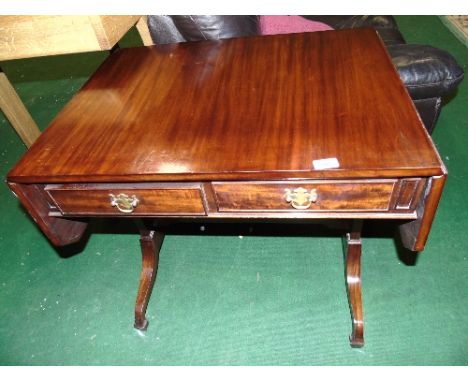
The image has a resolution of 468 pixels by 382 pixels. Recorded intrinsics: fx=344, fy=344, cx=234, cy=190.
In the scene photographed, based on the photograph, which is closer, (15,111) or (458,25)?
(15,111)

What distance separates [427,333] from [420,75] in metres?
0.93

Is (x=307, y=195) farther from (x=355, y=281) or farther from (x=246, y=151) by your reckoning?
(x=355, y=281)

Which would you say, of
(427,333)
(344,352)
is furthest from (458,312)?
(344,352)

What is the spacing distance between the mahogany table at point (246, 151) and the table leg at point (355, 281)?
344mm

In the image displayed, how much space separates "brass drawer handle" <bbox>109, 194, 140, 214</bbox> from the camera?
2.66 feet

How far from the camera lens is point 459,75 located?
4.29ft

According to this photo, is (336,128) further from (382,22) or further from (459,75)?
(382,22)

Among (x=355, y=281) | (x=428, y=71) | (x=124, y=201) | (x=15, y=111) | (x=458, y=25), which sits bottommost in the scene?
(x=458, y=25)

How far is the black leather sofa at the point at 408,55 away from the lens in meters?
1.29

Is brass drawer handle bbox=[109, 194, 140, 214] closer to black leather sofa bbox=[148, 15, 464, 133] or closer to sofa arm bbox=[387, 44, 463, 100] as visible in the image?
black leather sofa bbox=[148, 15, 464, 133]

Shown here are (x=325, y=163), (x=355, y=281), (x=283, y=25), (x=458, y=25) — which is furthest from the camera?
(x=458, y=25)

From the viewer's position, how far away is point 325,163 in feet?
2.25

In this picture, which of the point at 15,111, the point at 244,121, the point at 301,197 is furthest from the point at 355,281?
the point at 15,111

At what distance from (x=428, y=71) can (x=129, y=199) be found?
3.89ft
